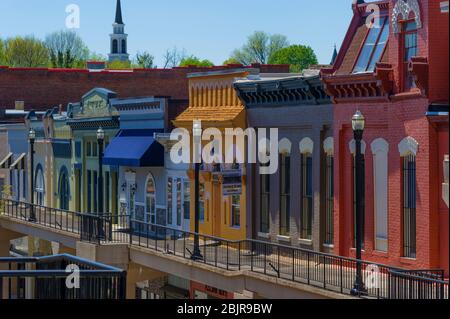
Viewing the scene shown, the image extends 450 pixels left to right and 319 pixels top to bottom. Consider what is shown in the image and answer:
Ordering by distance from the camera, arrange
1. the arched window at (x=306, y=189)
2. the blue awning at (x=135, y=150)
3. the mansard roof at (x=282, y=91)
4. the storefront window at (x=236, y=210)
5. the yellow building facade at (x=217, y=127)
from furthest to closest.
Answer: the blue awning at (x=135, y=150), the storefront window at (x=236, y=210), the yellow building facade at (x=217, y=127), the arched window at (x=306, y=189), the mansard roof at (x=282, y=91)

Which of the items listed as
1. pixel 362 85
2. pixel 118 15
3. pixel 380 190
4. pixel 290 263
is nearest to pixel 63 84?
pixel 290 263

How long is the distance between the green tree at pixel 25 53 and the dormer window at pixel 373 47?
120155 millimetres

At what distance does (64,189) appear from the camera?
60875 millimetres

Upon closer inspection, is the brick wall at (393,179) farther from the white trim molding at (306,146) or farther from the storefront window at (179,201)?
the storefront window at (179,201)

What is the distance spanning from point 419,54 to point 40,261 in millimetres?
14558

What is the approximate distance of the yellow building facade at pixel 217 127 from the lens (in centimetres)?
4091

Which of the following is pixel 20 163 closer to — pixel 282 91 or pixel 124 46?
pixel 282 91

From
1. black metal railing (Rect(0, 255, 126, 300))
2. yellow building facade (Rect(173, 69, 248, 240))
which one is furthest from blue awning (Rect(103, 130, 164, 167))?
black metal railing (Rect(0, 255, 126, 300))

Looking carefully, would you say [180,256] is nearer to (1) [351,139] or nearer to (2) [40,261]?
(1) [351,139]

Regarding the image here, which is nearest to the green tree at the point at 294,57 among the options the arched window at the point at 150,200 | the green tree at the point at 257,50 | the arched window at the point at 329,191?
the green tree at the point at 257,50

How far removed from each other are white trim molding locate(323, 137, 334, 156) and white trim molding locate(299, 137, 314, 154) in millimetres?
812

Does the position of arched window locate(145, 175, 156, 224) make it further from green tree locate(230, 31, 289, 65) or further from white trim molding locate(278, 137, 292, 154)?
green tree locate(230, 31, 289, 65)

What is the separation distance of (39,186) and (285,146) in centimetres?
2976
